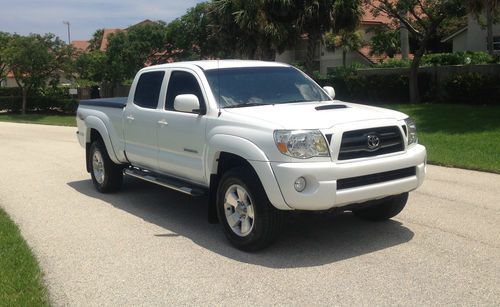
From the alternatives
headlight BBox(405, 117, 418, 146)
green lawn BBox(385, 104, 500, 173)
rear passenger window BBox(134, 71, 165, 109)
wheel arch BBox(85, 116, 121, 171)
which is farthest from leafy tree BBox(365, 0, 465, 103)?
→ headlight BBox(405, 117, 418, 146)

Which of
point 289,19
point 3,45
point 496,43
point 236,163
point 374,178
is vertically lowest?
point 374,178

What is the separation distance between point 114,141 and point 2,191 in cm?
263

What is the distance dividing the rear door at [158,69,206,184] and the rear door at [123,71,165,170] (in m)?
0.19

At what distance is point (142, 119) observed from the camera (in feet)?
24.4

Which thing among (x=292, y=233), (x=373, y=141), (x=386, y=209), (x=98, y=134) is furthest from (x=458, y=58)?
(x=373, y=141)

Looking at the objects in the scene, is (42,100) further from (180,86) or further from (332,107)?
(332,107)

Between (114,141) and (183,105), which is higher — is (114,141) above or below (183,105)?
below

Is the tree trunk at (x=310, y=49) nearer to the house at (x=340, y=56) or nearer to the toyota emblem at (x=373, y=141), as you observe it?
the toyota emblem at (x=373, y=141)

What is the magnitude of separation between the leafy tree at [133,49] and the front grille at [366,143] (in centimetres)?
3689

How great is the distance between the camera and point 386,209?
6586 mm

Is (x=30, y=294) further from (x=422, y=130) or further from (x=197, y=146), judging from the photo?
(x=422, y=130)

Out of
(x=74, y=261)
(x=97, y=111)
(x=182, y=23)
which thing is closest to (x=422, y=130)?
(x=97, y=111)

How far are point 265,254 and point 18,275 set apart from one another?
2.25 meters

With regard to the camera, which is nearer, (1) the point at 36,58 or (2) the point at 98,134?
(2) the point at 98,134
